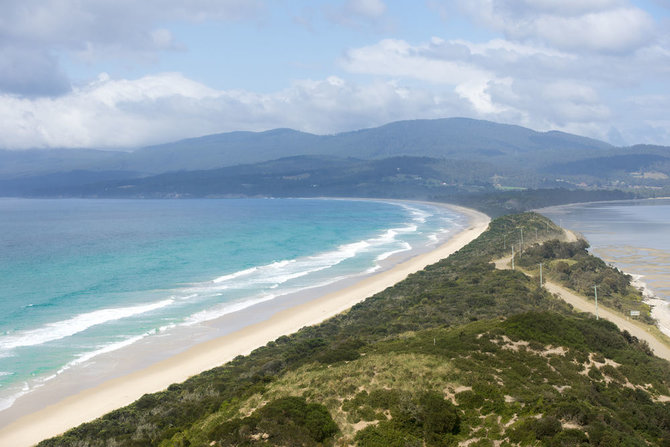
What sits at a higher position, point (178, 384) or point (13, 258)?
point (13, 258)

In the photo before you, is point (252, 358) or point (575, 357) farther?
point (252, 358)

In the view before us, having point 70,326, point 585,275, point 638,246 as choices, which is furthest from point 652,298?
point 70,326

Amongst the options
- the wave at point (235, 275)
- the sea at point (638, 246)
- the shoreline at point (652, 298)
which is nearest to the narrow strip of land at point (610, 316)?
the shoreline at point (652, 298)

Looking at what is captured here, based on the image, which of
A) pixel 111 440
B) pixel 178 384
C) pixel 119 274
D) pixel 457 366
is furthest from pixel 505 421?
pixel 119 274

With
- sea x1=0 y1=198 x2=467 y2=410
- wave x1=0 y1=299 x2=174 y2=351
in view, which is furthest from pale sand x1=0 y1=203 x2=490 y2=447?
wave x1=0 y1=299 x2=174 y2=351

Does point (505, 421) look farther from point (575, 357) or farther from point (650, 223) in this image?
point (650, 223)

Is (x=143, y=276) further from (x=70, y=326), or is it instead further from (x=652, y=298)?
(x=652, y=298)

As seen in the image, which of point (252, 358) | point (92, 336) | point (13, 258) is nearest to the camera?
point (252, 358)

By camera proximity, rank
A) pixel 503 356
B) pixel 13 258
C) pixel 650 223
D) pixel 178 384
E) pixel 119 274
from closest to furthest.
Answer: pixel 503 356, pixel 178 384, pixel 119 274, pixel 13 258, pixel 650 223
